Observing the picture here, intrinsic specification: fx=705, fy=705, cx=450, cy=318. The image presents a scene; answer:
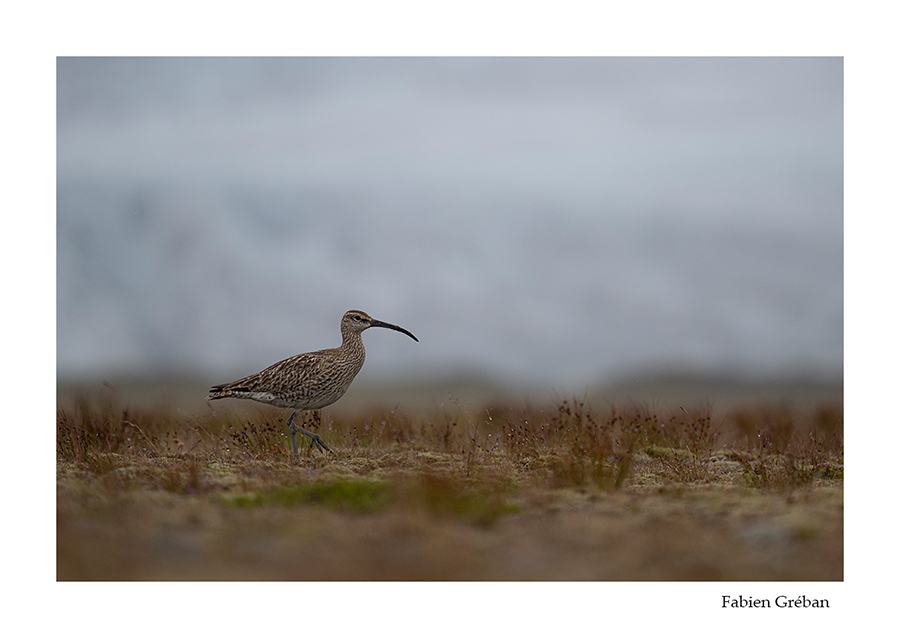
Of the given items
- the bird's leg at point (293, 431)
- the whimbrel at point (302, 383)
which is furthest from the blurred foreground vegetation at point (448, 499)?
the whimbrel at point (302, 383)

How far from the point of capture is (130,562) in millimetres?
5652

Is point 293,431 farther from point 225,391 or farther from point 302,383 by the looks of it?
point 225,391

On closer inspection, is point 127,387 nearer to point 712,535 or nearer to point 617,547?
point 617,547

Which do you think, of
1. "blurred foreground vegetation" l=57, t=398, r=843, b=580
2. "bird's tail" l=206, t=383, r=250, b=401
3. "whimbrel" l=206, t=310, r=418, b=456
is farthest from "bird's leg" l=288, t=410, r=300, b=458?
"bird's tail" l=206, t=383, r=250, b=401

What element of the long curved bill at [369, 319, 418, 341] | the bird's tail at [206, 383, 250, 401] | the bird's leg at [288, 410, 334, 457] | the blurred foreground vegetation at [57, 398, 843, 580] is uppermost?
the long curved bill at [369, 319, 418, 341]

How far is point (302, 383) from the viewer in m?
8.66

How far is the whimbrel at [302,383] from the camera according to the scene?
28.5 ft

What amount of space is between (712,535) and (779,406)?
724cm

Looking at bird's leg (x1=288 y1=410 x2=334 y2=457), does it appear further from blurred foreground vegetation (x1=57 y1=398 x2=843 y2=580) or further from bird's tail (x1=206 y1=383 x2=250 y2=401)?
bird's tail (x1=206 y1=383 x2=250 y2=401)

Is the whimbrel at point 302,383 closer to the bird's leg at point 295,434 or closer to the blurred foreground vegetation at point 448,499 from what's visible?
the bird's leg at point 295,434

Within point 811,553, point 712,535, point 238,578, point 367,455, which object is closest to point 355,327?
point 367,455

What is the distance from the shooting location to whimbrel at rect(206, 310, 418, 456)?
8.67 metres

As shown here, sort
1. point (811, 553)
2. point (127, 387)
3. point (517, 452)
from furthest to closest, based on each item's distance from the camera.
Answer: point (127, 387) → point (517, 452) → point (811, 553)

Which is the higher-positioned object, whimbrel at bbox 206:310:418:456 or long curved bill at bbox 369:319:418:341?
long curved bill at bbox 369:319:418:341
